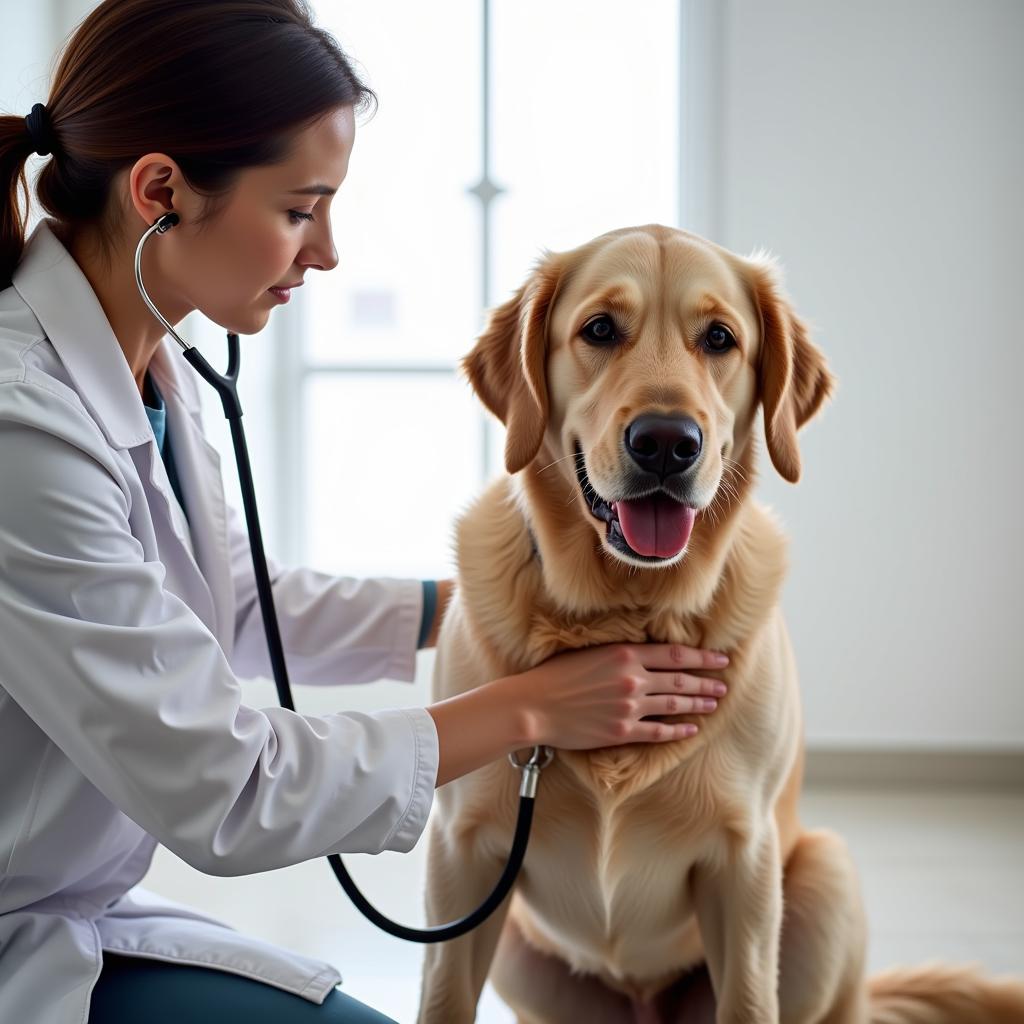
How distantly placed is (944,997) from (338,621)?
1.10 m

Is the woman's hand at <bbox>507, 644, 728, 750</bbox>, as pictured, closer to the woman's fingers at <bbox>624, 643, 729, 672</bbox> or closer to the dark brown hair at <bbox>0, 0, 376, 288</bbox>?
the woman's fingers at <bbox>624, 643, 729, 672</bbox>

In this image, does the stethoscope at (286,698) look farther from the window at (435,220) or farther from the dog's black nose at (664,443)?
the window at (435,220)

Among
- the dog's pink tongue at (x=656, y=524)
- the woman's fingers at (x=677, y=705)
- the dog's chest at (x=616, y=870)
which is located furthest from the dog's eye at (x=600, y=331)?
the dog's chest at (x=616, y=870)

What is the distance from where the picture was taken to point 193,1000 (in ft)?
3.78

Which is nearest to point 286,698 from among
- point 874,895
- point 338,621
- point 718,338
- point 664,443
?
point 338,621

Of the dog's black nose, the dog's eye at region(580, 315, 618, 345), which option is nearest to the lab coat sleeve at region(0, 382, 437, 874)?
the dog's black nose

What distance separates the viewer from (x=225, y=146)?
3.73ft

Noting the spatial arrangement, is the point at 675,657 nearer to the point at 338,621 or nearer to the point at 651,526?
the point at 651,526

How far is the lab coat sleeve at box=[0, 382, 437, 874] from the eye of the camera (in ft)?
3.18

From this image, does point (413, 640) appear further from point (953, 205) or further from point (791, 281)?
point (953, 205)

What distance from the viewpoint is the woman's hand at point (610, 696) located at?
1.20 m

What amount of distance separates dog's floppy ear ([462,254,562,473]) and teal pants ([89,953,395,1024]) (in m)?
0.69

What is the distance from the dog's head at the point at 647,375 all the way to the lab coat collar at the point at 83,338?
47 centimetres

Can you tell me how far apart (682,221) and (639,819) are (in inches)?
91.6
